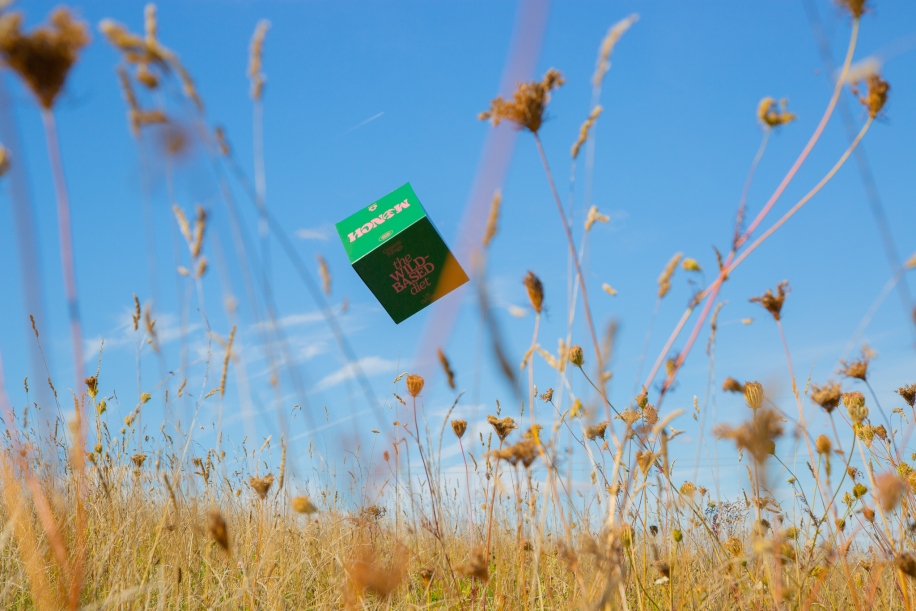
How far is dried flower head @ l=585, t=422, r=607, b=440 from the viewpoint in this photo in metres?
1.56

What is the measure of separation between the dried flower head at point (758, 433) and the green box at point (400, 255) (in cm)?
131

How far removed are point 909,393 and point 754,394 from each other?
1197mm

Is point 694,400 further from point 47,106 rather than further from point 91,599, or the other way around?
point 91,599

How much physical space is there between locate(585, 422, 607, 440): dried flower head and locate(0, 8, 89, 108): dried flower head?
1.45 meters

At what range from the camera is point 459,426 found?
5.91 ft

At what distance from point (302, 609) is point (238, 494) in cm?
118

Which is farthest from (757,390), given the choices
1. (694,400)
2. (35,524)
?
(35,524)

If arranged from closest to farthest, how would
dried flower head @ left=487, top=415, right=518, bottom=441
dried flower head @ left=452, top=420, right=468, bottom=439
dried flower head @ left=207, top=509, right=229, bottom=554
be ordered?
dried flower head @ left=207, top=509, right=229, bottom=554 → dried flower head @ left=487, top=415, right=518, bottom=441 → dried flower head @ left=452, top=420, right=468, bottom=439

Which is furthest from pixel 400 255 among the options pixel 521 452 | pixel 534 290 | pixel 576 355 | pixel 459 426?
pixel 521 452

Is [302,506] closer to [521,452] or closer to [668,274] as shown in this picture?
[521,452]

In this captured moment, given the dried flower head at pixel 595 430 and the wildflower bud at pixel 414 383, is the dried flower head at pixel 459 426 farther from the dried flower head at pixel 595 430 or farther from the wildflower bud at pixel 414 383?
the dried flower head at pixel 595 430

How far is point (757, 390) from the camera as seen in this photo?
4.53 ft

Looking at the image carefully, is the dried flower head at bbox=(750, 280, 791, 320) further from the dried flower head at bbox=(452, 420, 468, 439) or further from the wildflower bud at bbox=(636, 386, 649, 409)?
the dried flower head at bbox=(452, 420, 468, 439)

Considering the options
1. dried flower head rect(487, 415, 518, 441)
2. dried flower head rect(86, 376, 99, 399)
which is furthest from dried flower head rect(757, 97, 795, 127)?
dried flower head rect(86, 376, 99, 399)
